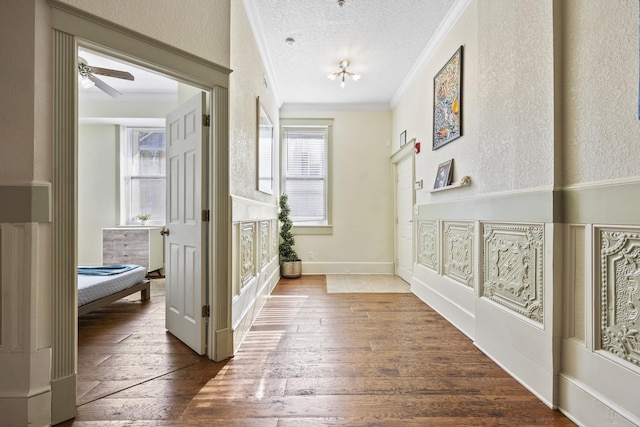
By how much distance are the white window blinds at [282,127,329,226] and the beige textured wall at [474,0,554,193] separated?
3.40 m

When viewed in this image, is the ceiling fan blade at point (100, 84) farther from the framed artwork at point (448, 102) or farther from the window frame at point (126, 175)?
the framed artwork at point (448, 102)

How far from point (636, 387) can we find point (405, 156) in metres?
3.97

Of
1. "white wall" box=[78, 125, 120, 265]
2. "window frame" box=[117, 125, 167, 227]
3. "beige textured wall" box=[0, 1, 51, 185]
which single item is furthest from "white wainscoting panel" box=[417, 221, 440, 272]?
"white wall" box=[78, 125, 120, 265]

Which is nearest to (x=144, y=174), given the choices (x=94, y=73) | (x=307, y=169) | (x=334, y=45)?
(x=94, y=73)

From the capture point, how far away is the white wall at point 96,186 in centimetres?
539

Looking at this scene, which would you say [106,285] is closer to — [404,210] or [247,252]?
[247,252]

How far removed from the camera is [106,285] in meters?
3.13

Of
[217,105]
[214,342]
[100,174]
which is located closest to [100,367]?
[214,342]

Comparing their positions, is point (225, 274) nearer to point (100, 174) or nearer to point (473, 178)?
point (473, 178)

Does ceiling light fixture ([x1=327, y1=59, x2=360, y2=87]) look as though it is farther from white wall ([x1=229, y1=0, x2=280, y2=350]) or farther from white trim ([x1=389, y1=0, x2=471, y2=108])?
white wall ([x1=229, y1=0, x2=280, y2=350])

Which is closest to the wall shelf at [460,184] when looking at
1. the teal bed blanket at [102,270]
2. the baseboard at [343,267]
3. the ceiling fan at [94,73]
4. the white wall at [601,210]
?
the white wall at [601,210]

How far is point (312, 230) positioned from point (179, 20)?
4022 millimetres

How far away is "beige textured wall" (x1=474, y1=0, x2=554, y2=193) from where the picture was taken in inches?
69.7

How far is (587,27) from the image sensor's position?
1.56 metres
